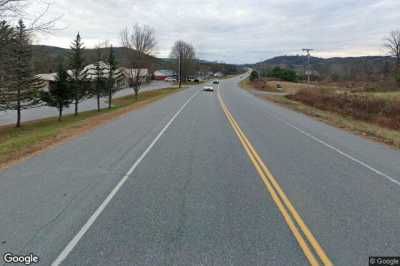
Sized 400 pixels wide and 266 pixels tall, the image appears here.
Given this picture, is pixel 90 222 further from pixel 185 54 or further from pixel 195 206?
pixel 185 54

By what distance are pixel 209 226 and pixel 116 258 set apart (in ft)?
4.55

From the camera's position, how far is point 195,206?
4.84 m

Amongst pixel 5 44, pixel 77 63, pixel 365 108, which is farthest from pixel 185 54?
pixel 5 44

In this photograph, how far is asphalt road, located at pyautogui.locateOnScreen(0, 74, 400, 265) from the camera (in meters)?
3.56

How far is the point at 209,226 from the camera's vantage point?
416 centimetres

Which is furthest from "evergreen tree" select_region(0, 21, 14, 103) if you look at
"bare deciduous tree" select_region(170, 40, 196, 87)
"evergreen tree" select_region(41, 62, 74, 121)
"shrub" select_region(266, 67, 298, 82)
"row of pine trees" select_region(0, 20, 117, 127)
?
→ "shrub" select_region(266, 67, 298, 82)

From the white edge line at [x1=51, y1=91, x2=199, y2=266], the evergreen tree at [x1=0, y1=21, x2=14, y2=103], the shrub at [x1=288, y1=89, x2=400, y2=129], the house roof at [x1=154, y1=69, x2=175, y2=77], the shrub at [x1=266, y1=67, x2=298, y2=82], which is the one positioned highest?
the house roof at [x1=154, y1=69, x2=175, y2=77]

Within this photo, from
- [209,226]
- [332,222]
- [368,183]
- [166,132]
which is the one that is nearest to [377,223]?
[332,222]

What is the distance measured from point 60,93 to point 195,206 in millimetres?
37249

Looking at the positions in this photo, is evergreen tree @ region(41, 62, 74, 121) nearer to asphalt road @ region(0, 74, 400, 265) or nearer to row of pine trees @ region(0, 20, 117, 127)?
row of pine trees @ region(0, 20, 117, 127)

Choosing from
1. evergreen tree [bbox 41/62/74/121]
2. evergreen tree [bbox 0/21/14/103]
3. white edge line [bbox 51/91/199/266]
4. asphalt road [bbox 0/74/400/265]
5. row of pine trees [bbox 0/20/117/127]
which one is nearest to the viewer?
white edge line [bbox 51/91/199/266]

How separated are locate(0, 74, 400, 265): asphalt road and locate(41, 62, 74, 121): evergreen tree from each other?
30797 millimetres

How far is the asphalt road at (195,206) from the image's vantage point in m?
3.56

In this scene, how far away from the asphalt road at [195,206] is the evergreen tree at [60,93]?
30.8 metres
